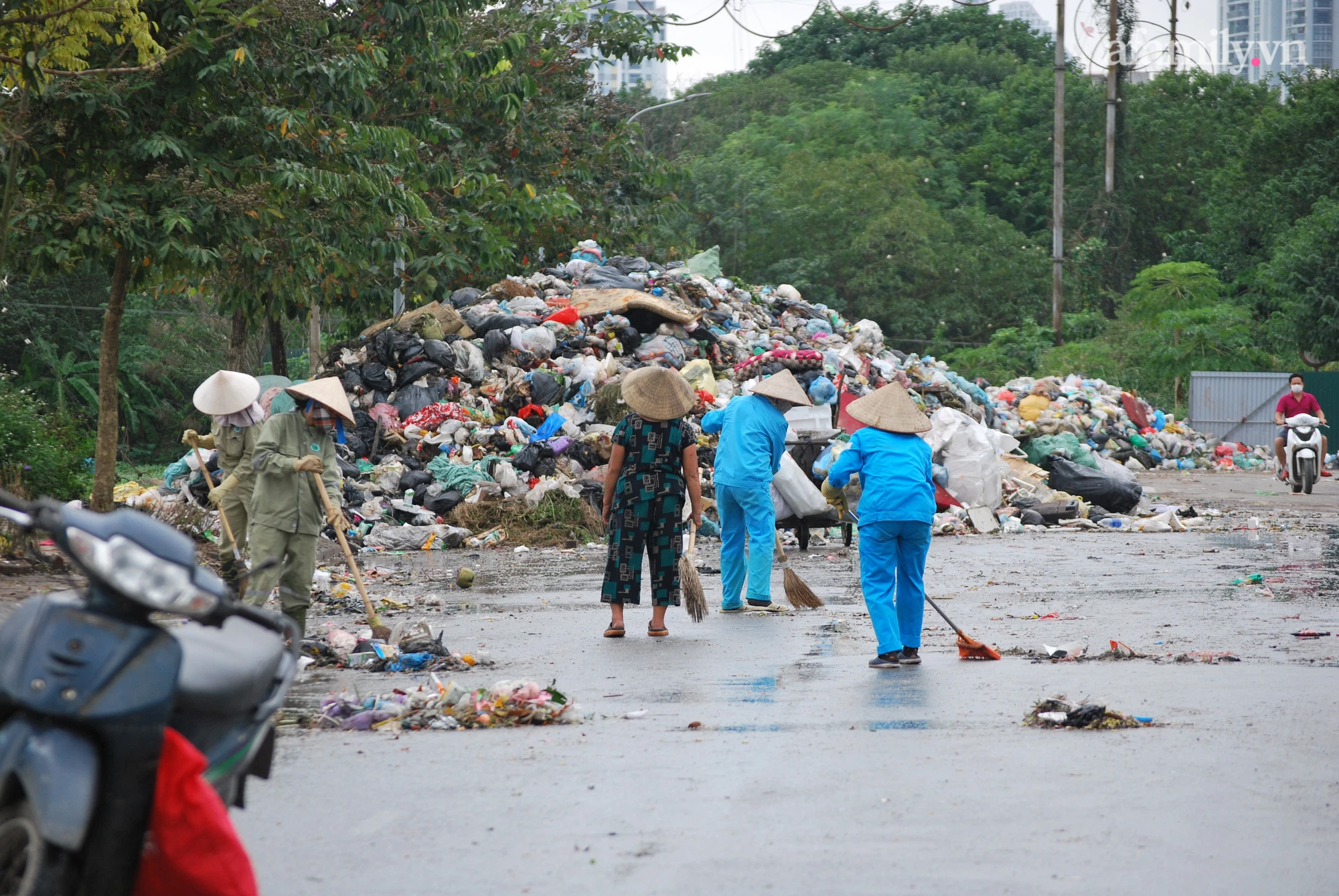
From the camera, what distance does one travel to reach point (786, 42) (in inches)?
2611

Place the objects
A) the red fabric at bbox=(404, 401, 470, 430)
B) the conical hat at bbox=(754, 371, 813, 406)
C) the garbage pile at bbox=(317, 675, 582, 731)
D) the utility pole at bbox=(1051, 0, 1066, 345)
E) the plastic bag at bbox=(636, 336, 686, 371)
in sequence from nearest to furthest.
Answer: the garbage pile at bbox=(317, 675, 582, 731) < the conical hat at bbox=(754, 371, 813, 406) < the red fabric at bbox=(404, 401, 470, 430) < the plastic bag at bbox=(636, 336, 686, 371) < the utility pole at bbox=(1051, 0, 1066, 345)

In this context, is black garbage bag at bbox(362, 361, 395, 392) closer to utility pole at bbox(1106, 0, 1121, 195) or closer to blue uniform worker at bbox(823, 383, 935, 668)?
blue uniform worker at bbox(823, 383, 935, 668)

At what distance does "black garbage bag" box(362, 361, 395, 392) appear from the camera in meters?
19.9

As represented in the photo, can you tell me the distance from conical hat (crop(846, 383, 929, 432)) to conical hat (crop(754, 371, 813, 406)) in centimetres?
223

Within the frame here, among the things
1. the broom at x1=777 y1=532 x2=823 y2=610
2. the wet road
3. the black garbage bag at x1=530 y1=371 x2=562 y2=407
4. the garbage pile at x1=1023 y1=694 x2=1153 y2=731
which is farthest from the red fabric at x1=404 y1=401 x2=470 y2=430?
the garbage pile at x1=1023 y1=694 x2=1153 y2=731

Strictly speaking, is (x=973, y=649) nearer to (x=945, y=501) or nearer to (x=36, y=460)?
(x=945, y=501)

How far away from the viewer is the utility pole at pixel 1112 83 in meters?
46.5

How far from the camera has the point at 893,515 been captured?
26.5ft

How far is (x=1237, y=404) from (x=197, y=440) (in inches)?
1211

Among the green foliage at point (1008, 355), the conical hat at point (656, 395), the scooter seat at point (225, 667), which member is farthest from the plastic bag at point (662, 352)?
the green foliage at point (1008, 355)

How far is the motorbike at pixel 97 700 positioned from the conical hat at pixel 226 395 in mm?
6514

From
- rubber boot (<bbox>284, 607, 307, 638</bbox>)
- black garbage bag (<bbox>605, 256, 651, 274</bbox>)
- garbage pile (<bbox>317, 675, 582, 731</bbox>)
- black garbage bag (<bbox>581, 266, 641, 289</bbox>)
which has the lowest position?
garbage pile (<bbox>317, 675, 582, 731</bbox>)

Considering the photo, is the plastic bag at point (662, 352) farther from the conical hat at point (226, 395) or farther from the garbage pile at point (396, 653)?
the garbage pile at point (396, 653)

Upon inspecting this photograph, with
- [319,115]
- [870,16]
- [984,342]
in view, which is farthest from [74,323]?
[870,16]
